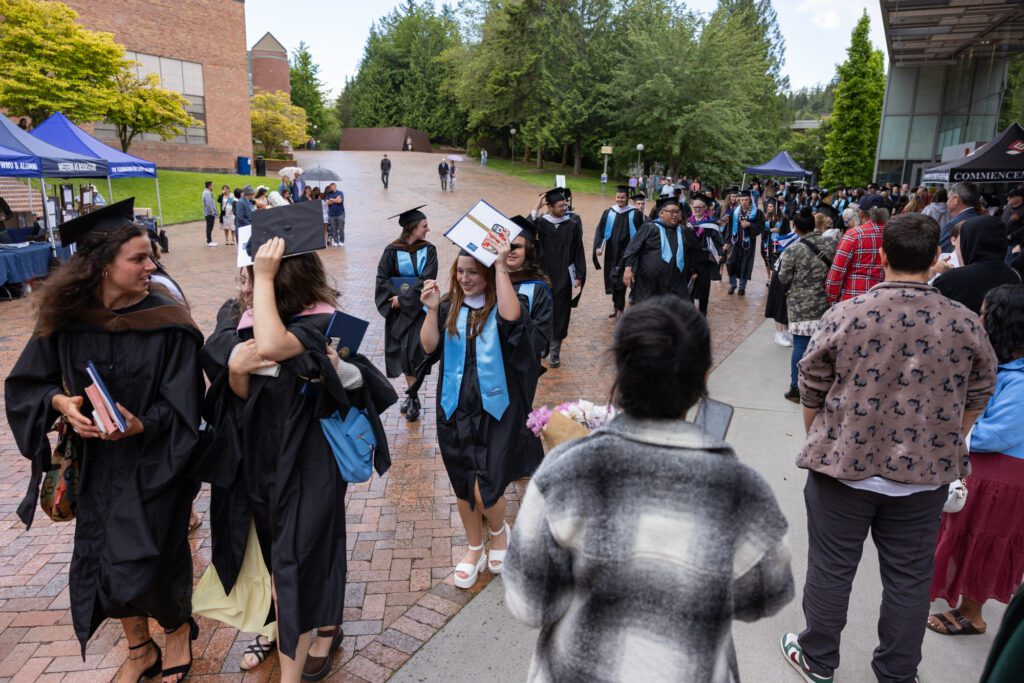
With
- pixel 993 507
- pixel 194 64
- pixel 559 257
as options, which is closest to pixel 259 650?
pixel 993 507

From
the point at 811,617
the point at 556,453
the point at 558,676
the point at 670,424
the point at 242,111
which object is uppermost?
the point at 242,111

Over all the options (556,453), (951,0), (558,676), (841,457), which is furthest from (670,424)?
(951,0)

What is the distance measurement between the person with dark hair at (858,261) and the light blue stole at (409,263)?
3446mm

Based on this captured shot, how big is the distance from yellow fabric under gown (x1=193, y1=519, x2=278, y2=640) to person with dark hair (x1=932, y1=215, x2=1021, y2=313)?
4.27m

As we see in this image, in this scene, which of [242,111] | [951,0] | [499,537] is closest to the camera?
[499,537]

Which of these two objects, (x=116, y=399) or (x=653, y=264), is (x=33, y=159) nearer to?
(x=653, y=264)

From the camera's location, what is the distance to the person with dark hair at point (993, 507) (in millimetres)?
2955

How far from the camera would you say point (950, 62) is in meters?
22.1

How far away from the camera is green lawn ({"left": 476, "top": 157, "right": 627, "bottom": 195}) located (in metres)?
42.0

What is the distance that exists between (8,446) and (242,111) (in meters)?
41.1

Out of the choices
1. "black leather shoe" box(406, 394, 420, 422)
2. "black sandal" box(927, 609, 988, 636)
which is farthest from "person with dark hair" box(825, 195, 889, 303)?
"black leather shoe" box(406, 394, 420, 422)

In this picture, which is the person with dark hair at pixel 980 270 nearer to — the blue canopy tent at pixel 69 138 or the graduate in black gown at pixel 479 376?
the graduate in black gown at pixel 479 376

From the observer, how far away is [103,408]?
2.54 meters

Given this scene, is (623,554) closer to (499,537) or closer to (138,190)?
(499,537)
